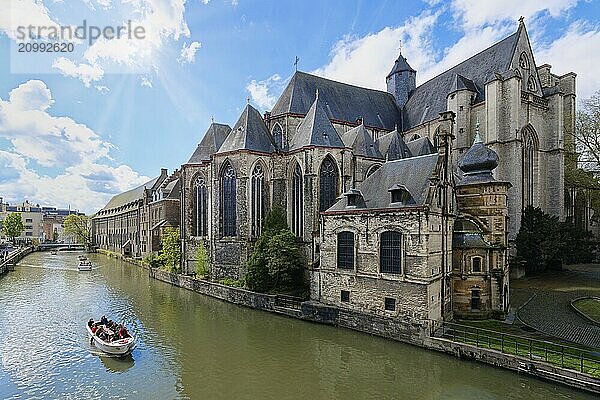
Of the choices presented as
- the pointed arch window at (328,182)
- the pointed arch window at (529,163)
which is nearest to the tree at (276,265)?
the pointed arch window at (328,182)

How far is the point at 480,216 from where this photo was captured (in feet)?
73.0

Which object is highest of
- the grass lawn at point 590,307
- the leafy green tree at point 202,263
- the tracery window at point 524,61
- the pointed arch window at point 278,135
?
the tracery window at point 524,61

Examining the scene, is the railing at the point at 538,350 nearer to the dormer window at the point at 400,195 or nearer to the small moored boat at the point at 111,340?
the dormer window at the point at 400,195

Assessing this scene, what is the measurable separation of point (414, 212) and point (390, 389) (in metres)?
8.02

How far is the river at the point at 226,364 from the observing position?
12984 millimetres

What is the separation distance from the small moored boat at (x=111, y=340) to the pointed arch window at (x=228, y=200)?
1374 cm

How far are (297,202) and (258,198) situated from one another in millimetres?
3223

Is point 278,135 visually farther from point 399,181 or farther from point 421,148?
point 399,181

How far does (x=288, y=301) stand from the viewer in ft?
75.2

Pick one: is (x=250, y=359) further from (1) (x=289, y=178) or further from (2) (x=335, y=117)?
(2) (x=335, y=117)

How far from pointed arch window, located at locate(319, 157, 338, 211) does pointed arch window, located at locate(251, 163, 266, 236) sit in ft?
16.7

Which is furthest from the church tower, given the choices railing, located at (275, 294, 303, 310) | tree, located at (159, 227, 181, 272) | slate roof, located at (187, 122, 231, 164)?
railing, located at (275, 294, 303, 310)

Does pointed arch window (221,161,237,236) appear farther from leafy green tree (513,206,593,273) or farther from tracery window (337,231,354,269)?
leafy green tree (513,206,593,273)

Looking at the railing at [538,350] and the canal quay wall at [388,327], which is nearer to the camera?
the canal quay wall at [388,327]
